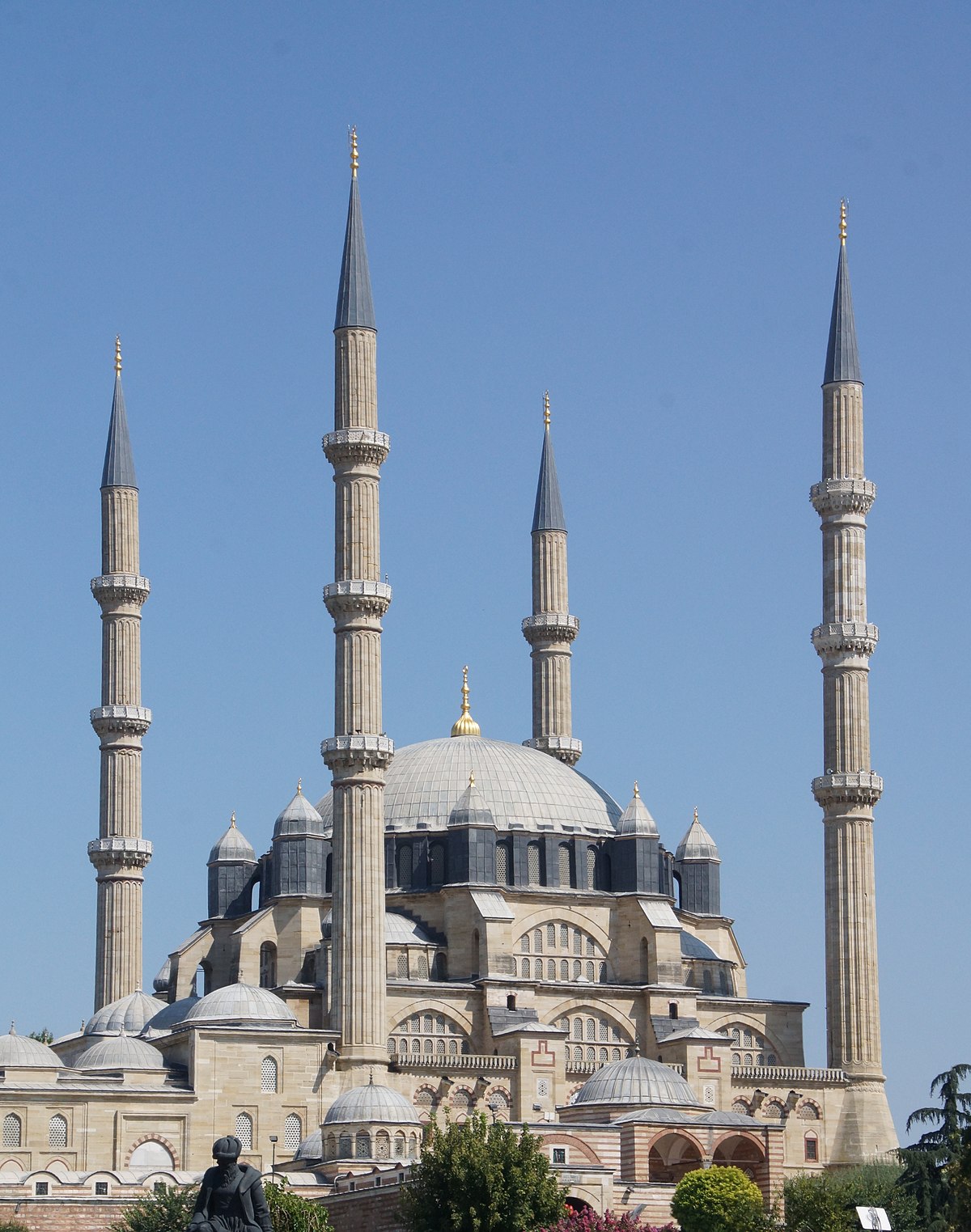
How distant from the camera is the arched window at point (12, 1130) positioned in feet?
163

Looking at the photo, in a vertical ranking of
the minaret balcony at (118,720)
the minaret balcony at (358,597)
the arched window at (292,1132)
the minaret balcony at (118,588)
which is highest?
the minaret balcony at (118,588)

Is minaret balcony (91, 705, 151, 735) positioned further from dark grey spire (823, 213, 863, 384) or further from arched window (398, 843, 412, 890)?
dark grey spire (823, 213, 863, 384)

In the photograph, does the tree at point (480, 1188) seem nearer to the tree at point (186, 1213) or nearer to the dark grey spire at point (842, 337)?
the tree at point (186, 1213)

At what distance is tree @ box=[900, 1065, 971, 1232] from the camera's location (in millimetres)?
42506

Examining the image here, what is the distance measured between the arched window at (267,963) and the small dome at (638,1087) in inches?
308

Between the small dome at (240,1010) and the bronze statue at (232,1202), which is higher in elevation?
the small dome at (240,1010)

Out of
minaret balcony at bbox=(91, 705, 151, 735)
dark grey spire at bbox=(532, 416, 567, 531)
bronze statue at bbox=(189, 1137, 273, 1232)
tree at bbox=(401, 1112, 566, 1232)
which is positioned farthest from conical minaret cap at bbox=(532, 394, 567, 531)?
bronze statue at bbox=(189, 1137, 273, 1232)

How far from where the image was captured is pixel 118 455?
60156mm

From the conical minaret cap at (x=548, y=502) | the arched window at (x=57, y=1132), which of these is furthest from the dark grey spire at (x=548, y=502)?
the arched window at (x=57, y=1132)

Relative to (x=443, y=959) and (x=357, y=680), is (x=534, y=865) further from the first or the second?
(x=357, y=680)

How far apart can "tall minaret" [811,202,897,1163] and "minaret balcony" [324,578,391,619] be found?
960 cm

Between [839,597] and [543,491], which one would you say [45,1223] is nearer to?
[839,597]

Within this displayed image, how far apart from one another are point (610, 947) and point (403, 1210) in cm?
1686

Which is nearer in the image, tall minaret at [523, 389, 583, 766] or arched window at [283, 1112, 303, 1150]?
arched window at [283, 1112, 303, 1150]
